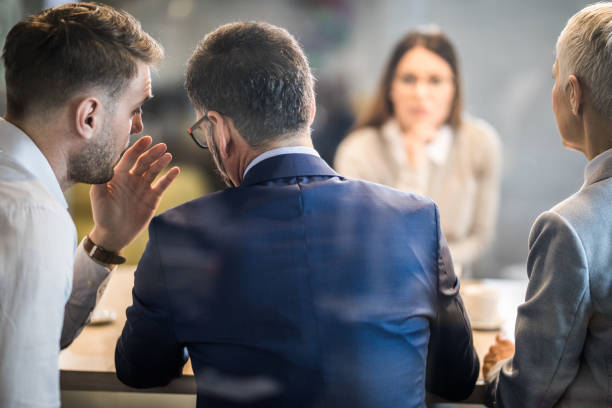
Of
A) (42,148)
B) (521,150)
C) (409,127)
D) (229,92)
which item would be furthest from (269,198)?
(521,150)

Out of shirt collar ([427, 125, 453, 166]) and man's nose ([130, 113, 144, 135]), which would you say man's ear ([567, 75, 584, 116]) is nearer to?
man's nose ([130, 113, 144, 135])

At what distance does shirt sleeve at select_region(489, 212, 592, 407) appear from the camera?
1.02 metres

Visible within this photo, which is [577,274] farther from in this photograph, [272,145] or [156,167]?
[156,167]

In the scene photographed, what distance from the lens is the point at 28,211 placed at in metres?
1.00

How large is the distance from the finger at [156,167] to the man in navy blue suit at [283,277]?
1.24 ft

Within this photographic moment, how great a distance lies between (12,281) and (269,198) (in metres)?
0.47

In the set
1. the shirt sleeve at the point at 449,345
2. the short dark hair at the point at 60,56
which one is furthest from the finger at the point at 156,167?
the shirt sleeve at the point at 449,345

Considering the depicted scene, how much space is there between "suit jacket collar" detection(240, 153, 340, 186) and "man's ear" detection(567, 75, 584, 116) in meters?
0.51

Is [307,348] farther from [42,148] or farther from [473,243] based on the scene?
[473,243]

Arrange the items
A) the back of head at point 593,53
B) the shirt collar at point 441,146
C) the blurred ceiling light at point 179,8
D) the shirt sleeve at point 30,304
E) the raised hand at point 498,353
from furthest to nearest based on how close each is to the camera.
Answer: the blurred ceiling light at point 179,8
the shirt collar at point 441,146
the raised hand at point 498,353
the back of head at point 593,53
the shirt sleeve at point 30,304

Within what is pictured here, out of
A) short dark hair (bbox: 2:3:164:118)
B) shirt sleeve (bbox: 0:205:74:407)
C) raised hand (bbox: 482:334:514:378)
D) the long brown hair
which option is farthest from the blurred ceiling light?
raised hand (bbox: 482:334:514:378)

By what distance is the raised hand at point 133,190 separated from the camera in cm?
147

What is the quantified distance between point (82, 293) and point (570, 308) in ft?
3.56

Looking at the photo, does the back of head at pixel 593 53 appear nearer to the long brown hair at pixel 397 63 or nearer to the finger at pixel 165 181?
the finger at pixel 165 181
